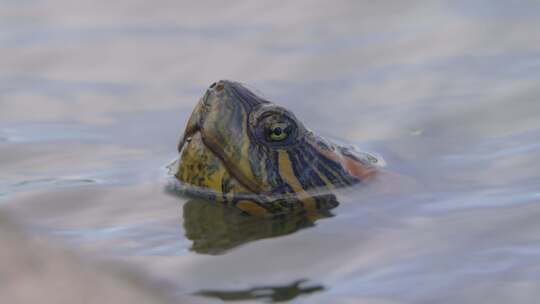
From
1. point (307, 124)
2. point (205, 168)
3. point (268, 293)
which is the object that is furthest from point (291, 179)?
point (307, 124)

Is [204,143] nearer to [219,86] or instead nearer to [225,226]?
[219,86]

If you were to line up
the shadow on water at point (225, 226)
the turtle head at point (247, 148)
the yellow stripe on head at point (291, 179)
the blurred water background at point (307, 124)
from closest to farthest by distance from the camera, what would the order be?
the blurred water background at point (307, 124) < the shadow on water at point (225, 226) < the turtle head at point (247, 148) < the yellow stripe on head at point (291, 179)

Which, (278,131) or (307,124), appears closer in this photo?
(278,131)

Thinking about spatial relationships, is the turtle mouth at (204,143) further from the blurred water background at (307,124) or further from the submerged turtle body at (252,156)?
the blurred water background at (307,124)

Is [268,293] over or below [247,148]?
below

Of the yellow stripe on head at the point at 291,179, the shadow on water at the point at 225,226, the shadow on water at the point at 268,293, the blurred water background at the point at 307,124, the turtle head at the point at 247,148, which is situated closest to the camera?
the shadow on water at the point at 268,293

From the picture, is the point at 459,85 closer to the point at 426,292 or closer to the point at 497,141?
the point at 497,141

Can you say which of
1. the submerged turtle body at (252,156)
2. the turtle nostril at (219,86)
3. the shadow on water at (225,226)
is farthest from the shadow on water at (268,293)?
the turtle nostril at (219,86)
